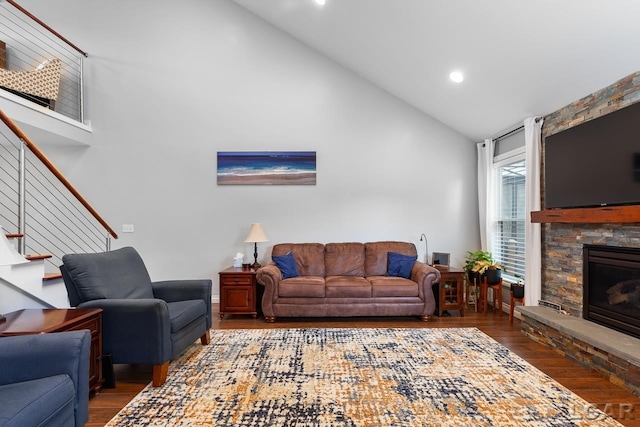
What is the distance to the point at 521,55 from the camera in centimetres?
306

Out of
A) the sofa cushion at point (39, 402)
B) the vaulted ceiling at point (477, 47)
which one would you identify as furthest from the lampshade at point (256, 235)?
the sofa cushion at point (39, 402)

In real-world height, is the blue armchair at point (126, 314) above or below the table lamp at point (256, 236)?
below

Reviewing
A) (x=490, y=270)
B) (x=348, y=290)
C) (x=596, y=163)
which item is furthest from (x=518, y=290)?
(x=348, y=290)

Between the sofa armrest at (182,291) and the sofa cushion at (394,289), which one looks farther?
the sofa cushion at (394,289)

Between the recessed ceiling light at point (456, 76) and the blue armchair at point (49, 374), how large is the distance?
13.3 ft

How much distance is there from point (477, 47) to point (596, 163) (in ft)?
4.88

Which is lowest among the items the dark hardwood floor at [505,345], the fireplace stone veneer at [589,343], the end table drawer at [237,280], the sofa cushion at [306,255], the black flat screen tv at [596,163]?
the dark hardwood floor at [505,345]

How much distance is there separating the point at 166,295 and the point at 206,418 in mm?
1525

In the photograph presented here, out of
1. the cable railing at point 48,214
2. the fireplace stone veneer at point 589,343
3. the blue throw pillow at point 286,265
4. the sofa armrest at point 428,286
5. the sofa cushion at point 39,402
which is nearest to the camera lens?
the sofa cushion at point 39,402

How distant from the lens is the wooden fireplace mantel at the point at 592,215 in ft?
8.13

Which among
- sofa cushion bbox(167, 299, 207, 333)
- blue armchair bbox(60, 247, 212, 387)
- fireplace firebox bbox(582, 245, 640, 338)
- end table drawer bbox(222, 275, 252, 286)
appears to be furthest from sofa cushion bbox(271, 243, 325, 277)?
fireplace firebox bbox(582, 245, 640, 338)

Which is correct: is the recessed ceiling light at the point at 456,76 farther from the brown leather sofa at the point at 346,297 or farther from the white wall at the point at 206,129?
the brown leather sofa at the point at 346,297

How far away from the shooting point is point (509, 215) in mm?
4551

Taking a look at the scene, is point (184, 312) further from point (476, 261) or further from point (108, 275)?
point (476, 261)
